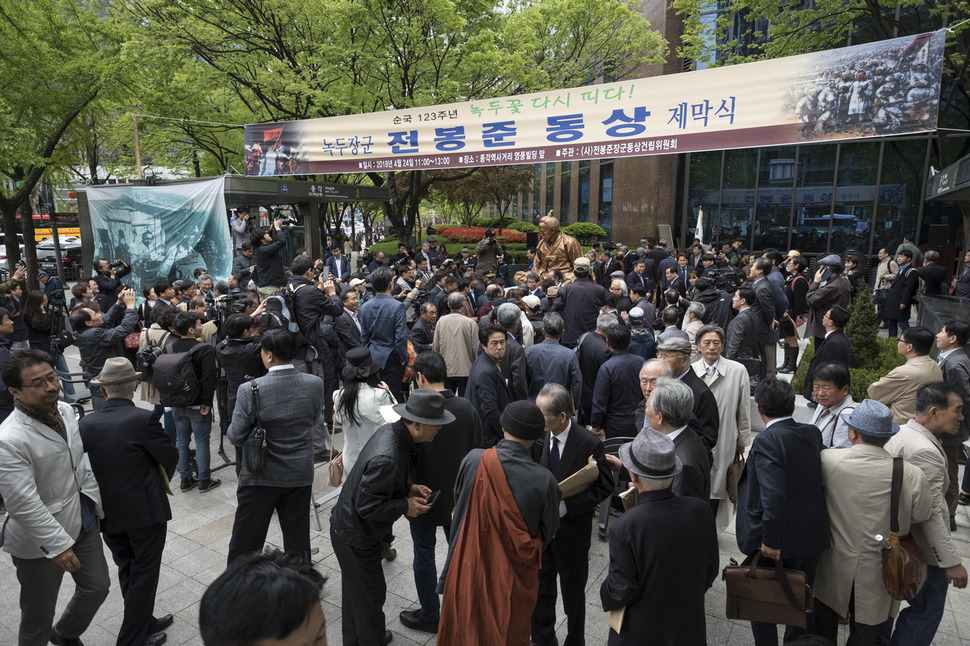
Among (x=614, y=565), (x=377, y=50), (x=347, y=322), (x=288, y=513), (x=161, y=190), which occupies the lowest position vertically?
(x=288, y=513)

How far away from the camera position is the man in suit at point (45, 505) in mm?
2986

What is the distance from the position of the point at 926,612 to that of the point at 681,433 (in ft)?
5.34

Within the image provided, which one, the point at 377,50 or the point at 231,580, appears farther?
the point at 377,50

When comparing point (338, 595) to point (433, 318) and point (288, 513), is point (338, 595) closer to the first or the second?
point (288, 513)

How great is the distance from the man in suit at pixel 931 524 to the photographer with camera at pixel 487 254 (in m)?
10.4

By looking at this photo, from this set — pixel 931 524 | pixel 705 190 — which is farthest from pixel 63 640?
pixel 705 190

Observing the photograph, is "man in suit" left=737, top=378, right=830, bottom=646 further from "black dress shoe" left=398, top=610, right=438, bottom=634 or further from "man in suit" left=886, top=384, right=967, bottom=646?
"black dress shoe" left=398, top=610, right=438, bottom=634

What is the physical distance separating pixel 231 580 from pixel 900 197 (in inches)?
790

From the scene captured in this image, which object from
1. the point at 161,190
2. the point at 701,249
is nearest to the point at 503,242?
the point at 701,249

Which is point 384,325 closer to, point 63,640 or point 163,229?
point 63,640

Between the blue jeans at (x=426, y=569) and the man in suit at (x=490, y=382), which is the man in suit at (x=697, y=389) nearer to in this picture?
the man in suit at (x=490, y=382)

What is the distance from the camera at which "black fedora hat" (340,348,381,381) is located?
153 inches

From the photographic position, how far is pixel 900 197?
16.7m

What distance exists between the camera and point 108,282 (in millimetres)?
9438
